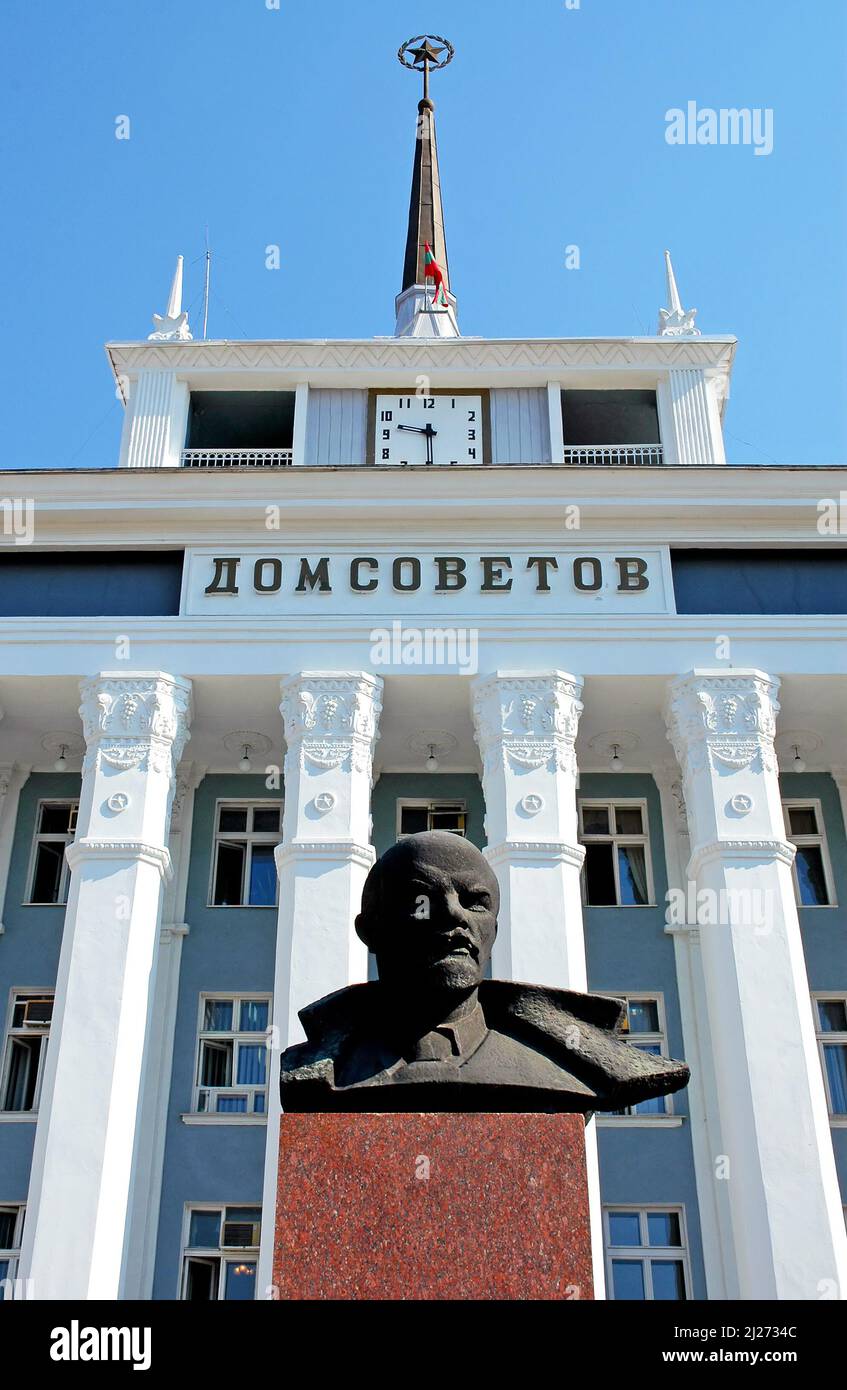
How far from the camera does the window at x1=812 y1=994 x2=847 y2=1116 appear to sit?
67.5 ft

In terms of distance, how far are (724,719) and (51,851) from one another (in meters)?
10.8

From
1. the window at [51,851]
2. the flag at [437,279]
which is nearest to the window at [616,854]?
the window at [51,851]

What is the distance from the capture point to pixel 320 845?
19.1 m

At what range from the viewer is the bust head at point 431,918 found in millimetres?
6422

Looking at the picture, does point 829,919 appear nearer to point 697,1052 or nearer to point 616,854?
point 697,1052

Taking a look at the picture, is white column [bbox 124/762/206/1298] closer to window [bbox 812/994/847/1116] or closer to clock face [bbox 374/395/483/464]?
clock face [bbox 374/395/483/464]

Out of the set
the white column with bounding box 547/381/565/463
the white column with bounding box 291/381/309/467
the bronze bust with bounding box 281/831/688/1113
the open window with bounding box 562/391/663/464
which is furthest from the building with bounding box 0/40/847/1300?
the bronze bust with bounding box 281/831/688/1113

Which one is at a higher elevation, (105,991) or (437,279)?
(437,279)

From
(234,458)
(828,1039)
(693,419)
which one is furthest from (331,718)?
(693,419)

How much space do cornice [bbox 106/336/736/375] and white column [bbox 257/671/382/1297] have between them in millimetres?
7410

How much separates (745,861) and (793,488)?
640 cm

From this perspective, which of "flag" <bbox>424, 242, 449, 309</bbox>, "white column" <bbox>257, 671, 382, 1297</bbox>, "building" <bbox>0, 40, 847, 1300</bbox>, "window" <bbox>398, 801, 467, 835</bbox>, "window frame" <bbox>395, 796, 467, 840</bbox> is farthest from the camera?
"flag" <bbox>424, 242, 449, 309</bbox>

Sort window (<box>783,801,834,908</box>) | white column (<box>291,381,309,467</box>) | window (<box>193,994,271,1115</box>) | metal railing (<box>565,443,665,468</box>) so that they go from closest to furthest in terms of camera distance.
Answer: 1. window (<box>193,994,271,1115</box>)
2. window (<box>783,801,834,908</box>)
3. white column (<box>291,381,309,467</box>)
4. metal railing (<box>565,443,665,468</box>)
